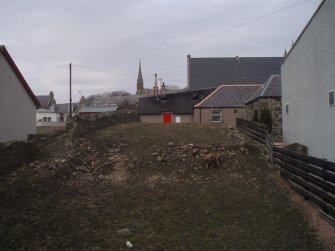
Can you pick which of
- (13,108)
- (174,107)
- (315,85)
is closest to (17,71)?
(13,108)

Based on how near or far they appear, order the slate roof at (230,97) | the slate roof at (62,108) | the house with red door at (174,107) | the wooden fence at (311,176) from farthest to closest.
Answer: the slate roof at (62,108), the house with red door at (174,107), the slate roof at (230,97), the wooden fence at (311,176)

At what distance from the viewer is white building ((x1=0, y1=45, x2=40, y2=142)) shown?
67.6ft

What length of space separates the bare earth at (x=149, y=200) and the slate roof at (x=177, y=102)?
26.6m

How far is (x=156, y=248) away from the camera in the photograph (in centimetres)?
710

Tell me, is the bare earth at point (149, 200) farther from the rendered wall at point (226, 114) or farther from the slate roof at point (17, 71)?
the rendered wall at point (226, 114)

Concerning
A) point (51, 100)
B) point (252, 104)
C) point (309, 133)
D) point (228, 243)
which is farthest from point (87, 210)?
point (51, 100)

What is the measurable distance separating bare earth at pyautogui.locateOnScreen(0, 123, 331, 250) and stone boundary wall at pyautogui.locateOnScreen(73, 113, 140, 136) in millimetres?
1366

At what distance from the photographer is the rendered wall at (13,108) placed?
810 inches

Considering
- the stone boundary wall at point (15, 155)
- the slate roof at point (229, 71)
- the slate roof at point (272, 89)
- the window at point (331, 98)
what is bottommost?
the stone boundary wall at point (15, 155)

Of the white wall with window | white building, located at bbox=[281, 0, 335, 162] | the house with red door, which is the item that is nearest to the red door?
the house with red door

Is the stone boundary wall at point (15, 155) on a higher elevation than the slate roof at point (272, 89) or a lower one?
lower

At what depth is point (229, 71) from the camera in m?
49.5

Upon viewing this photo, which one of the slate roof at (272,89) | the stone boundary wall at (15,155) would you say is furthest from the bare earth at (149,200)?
the slate roof at (272,89)

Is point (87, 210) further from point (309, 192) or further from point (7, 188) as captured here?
point (309, 192)
